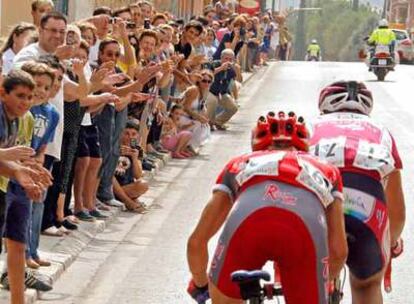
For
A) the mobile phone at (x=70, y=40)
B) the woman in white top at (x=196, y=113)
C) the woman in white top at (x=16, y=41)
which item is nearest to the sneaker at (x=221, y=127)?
the woman in white top at (x=196, y=113)

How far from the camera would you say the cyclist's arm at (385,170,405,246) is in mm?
6988

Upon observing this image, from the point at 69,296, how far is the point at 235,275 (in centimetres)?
468

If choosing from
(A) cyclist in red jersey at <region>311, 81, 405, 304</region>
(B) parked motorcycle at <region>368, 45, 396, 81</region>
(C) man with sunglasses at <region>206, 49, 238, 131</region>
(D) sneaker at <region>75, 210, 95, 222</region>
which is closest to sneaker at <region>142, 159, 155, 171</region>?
(D) sneaker at <region>75, 210, 95, 222</region>

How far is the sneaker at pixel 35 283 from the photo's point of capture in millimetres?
9727

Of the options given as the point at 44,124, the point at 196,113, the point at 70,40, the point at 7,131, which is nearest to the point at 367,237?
the point at 7,131

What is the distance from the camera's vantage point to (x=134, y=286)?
34.3 feet

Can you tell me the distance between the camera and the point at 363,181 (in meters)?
6.69

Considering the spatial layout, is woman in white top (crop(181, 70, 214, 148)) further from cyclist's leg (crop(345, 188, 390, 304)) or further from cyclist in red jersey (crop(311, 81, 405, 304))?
cyclist's leg (crop(345, 188, 390, 304))

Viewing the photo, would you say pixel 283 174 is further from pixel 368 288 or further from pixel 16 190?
pixel 16 190

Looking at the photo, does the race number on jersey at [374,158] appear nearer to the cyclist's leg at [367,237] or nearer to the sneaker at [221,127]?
the cyclist's leg at [367,237]

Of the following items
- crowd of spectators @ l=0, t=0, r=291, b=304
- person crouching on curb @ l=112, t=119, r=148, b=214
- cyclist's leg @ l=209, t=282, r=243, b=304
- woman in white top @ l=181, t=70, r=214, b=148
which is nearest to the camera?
cyclist's leg @ l=209, t=282, r=243, b=304

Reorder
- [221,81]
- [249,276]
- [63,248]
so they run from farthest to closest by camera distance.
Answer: [221,81] → [63,248] → [249,276]

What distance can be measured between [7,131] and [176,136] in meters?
10.7

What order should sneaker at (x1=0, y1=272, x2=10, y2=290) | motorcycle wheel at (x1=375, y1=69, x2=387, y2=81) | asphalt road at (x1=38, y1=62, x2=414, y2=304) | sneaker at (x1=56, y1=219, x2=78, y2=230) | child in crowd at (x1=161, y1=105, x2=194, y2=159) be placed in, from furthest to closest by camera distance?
motorcycle wheel at (x1=375, y1=69, x2=387, y2=81)
child in crowd at (x1=161, y1=105, x2=194, y2=159)
sneaker at (x1=56, y1=219, x2=78, y2=230)
asphalt road at (x1=38, y1=62, x2=414, y2=304)
sneaker at (x1=0, y1=272, x2=10, y2=290)
